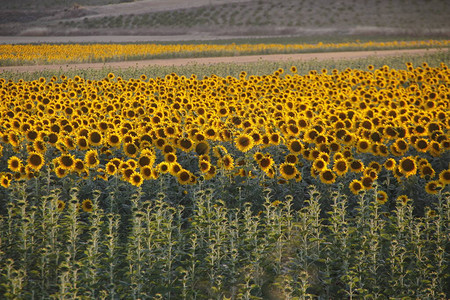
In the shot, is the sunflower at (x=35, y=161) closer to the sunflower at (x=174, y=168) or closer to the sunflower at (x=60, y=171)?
the sunflower at (x=60, y=171)

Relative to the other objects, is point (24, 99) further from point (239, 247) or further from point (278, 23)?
point (278, 23)

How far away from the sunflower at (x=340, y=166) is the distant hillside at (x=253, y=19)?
62990 millimetres

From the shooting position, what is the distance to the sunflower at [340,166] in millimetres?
7454

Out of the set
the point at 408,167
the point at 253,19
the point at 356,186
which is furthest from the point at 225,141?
the point at 253,19

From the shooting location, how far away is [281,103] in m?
10.7

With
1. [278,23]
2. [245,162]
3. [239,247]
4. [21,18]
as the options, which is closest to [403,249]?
[239,247]

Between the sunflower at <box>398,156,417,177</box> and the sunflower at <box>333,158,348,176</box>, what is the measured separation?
2.71 feet

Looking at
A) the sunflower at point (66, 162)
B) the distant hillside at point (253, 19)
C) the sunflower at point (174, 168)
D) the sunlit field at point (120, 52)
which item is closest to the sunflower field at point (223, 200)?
the sunflower at point (174, 168)

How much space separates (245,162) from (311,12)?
7549cm

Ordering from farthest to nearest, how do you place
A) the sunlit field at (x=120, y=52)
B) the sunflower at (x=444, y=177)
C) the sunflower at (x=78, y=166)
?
the sunlit field at (x=120, y=52) < the sunflower at (x=78, y=166) < the sunflower at (x=444, y=177)

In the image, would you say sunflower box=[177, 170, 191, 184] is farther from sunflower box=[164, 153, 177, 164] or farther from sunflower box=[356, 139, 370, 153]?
sunflower box=[356, 139, 370, 153]

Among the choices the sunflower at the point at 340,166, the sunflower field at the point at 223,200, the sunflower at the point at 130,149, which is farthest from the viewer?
the sunflower at the point at 130,149

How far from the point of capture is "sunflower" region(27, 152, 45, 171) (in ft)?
23.8

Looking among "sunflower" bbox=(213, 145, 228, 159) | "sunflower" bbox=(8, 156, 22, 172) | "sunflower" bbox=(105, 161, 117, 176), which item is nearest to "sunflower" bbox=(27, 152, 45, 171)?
"sunflower" bbox=(8, 156, 22, 172)
